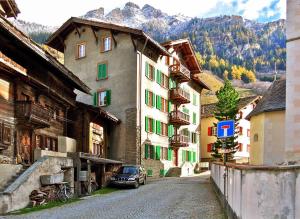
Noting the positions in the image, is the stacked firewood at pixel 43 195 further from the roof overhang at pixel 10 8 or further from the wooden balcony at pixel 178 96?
the wooden balcony at pixel 178 96

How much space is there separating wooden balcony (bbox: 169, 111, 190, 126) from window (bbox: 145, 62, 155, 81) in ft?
21.4

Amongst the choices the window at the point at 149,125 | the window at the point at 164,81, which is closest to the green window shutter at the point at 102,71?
the window at the point at 149,125

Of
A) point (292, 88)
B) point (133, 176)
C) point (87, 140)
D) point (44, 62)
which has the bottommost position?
point (133, 176)

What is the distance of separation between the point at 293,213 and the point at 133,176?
24.6 meters

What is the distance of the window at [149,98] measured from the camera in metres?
43.0

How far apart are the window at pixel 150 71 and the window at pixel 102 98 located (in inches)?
165

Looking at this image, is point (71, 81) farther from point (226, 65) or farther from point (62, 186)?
point (226, 65)

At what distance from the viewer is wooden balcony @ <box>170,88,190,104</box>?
49344 millimetres

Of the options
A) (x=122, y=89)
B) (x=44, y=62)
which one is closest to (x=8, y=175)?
(x=44, y=62)

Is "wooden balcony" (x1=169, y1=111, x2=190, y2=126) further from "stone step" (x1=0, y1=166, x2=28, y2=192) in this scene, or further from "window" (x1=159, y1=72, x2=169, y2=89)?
"stone step" (x1=0, y1=166, x2=28, y2=192)

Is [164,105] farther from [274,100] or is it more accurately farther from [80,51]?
[274,100]

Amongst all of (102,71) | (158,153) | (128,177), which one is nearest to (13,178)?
(128,177)

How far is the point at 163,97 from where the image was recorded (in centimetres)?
4794

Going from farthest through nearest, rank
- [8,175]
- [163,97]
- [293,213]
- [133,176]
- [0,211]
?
[163,97] → [133,176] → [8,175] → [0,211] → [293,213]
